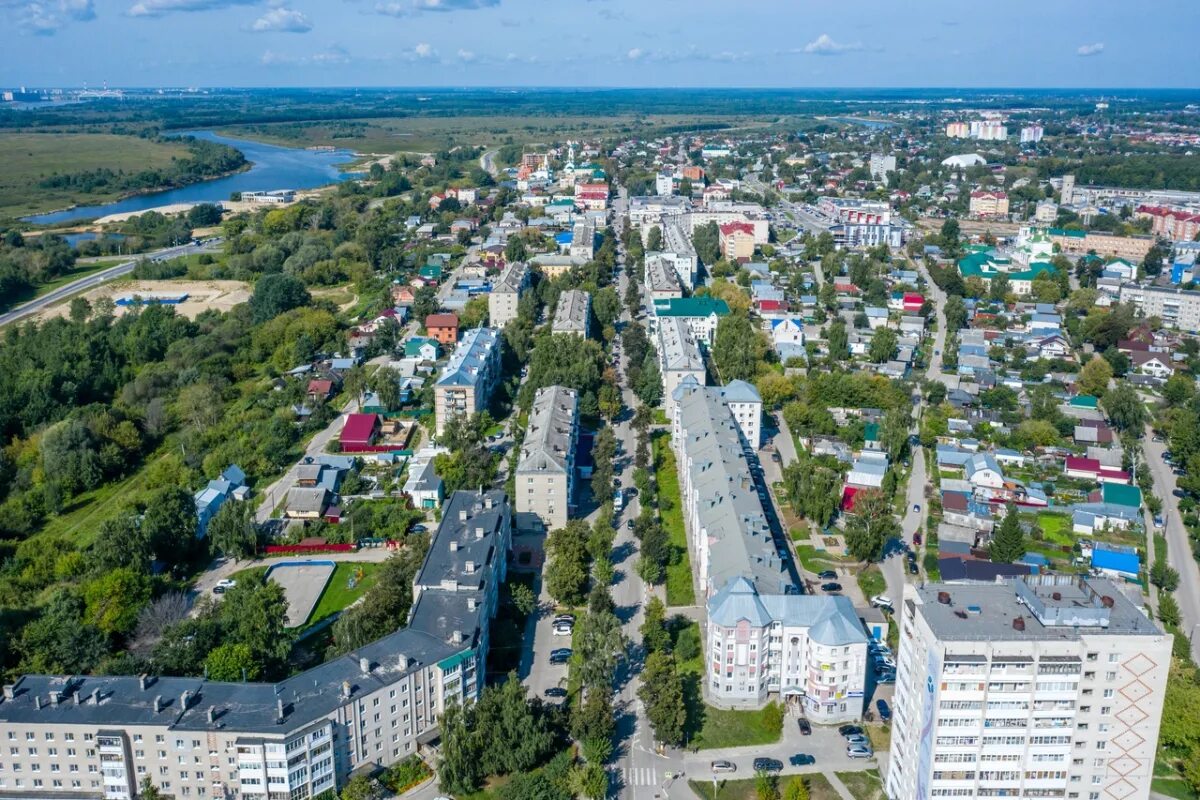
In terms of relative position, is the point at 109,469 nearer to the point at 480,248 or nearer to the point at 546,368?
the point at 546,368

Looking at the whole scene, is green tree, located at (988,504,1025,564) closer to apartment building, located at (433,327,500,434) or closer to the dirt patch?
apartment building, located at (433,327,500,434)

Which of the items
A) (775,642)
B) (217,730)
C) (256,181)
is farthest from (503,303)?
(256,181)

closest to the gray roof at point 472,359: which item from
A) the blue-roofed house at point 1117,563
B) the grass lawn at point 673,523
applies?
the grass lawn at point 673,523

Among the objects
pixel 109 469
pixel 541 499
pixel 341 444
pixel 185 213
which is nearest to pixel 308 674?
pixel 541 499

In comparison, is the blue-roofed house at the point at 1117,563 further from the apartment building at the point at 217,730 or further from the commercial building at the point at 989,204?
the commercial building at the point at 989,204

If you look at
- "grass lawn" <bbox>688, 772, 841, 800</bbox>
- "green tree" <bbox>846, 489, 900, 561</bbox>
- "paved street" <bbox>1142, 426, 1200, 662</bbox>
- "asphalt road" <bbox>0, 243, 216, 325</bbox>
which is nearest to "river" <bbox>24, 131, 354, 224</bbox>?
"asphalt road" <bbox>0, 243, 216, 325</bbox>
